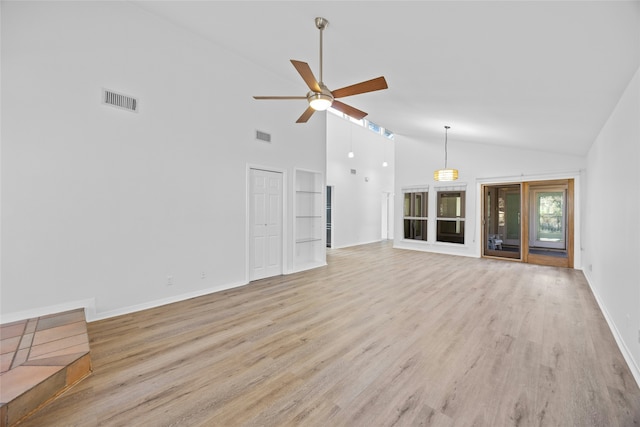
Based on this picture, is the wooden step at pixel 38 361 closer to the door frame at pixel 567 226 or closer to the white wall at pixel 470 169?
the white wall at pixel 470 169

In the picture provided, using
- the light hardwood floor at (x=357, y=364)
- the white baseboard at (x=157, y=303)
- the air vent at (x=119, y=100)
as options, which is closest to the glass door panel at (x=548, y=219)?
the light hardwood floor at (x=357, y=364)

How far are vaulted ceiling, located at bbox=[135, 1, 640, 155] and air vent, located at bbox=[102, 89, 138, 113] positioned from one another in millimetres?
1263

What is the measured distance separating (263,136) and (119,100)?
224cm

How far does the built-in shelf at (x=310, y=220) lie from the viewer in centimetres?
624

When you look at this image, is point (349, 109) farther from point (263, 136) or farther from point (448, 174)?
point (448, 174)

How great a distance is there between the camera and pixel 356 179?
1008cm

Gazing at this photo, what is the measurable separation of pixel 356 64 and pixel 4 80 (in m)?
3.88

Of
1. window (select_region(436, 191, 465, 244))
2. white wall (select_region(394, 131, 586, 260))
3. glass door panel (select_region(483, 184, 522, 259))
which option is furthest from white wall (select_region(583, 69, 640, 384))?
window (select_region(436, 191, 465, 244))

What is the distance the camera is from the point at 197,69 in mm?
4227

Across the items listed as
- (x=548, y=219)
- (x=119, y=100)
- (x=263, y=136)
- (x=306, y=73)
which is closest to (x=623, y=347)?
(x=306, y=73)

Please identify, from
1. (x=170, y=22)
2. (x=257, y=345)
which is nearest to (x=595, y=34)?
(x=257, y=345)

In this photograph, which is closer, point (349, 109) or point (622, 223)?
point (622, 223)

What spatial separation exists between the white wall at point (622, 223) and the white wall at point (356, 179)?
6.31 metres

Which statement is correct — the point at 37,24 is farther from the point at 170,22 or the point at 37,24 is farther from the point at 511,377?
the point at 511,377
